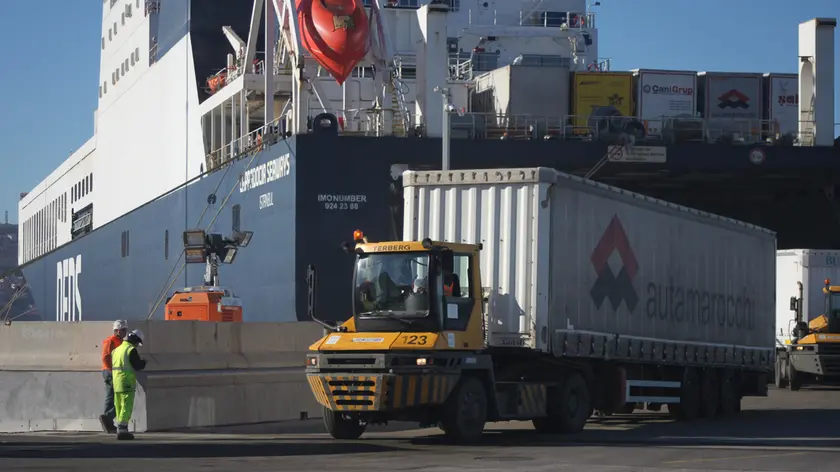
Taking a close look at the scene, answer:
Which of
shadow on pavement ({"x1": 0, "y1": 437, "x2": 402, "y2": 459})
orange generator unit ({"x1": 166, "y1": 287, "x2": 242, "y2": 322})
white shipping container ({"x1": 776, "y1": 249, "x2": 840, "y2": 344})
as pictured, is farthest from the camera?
white shipping container ({"x1": 776, "y1": 249, "x2": 840, "y2": 344})

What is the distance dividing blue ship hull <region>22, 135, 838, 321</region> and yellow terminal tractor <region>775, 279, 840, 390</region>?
423cm

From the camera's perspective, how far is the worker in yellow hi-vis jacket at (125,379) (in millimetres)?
15469

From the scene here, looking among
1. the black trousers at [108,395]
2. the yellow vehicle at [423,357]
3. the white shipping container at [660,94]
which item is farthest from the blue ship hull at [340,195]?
the black trousers at [108,395]

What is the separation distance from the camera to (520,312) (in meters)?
16.3

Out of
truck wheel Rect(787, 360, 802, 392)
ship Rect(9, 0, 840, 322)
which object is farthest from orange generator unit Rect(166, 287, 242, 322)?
truck wheel Rect(787, 360, 802, 392)

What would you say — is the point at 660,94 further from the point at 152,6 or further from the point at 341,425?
the point at 341,425

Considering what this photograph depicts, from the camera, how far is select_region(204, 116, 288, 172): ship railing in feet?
110

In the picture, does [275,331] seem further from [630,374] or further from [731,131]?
[731,131]

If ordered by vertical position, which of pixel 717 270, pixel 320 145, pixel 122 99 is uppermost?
pixel 122 99

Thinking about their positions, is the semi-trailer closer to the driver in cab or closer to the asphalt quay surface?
the driver in cab

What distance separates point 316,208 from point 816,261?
40.0 feet

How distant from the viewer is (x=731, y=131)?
110ft

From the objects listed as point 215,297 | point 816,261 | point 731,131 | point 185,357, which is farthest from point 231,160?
point 185,357

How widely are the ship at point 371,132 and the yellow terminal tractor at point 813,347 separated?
13.9 feet
